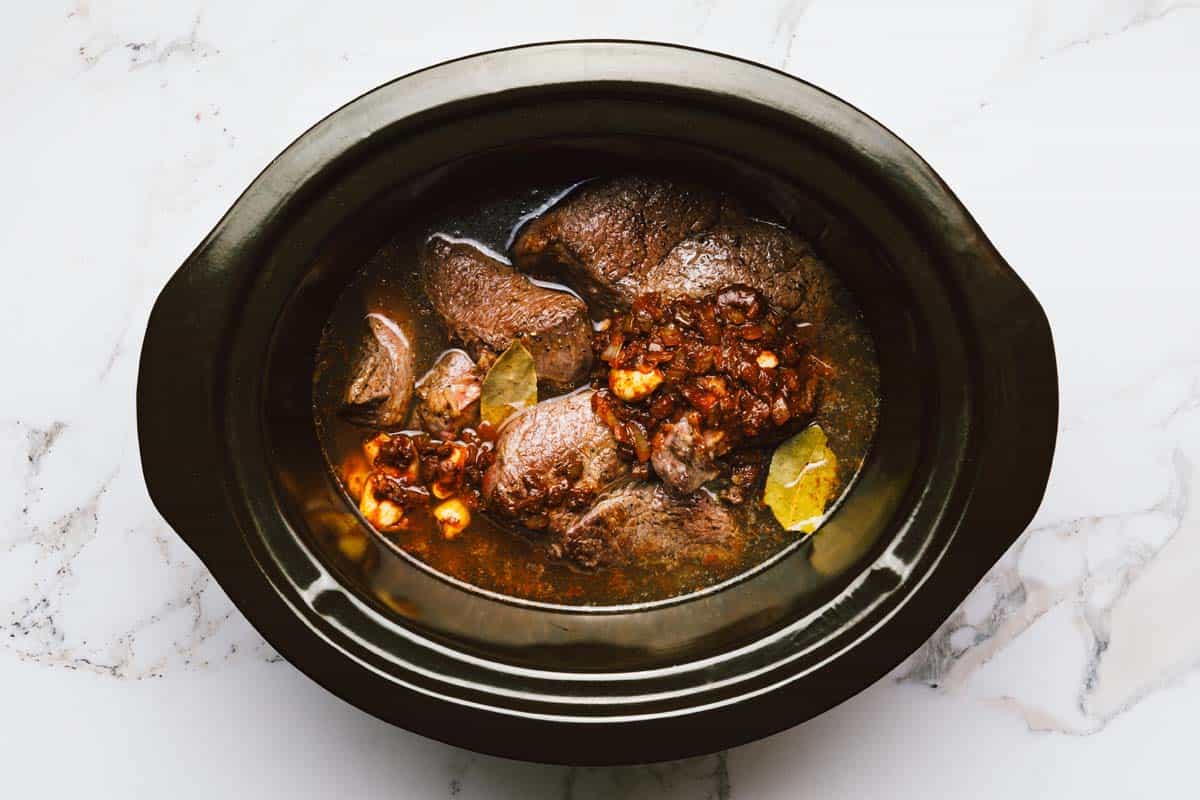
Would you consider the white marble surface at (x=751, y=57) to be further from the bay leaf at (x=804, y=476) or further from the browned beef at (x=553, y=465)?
the browned beef at (x=553, y=465)

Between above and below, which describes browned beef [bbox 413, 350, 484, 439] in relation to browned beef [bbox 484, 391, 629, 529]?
above

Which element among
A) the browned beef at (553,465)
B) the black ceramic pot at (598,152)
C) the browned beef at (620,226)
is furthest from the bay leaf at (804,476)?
the browned beef at (620,226)

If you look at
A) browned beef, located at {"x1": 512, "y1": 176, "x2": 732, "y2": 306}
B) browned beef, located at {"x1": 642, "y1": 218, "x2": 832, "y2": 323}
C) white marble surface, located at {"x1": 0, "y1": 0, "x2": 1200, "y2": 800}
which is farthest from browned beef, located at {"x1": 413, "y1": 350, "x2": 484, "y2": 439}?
white marble surface, located at {"x1": 0, "y1": 0, "x2": 1200, "y2": 800}

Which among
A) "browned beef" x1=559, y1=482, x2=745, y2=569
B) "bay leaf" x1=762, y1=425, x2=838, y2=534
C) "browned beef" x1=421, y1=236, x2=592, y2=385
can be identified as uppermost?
"browned beef" x1=421, y1=236, x2=592, y2=385

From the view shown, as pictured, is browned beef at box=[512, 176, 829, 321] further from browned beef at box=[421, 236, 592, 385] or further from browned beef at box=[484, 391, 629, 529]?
browned beef at box=[484, 391, 629, 529]

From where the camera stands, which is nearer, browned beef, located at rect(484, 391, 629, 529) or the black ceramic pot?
the black ceramic pot

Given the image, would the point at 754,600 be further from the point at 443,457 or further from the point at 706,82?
the point at 706,82

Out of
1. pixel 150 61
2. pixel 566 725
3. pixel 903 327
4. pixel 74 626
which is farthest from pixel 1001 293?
pixel 74 626
